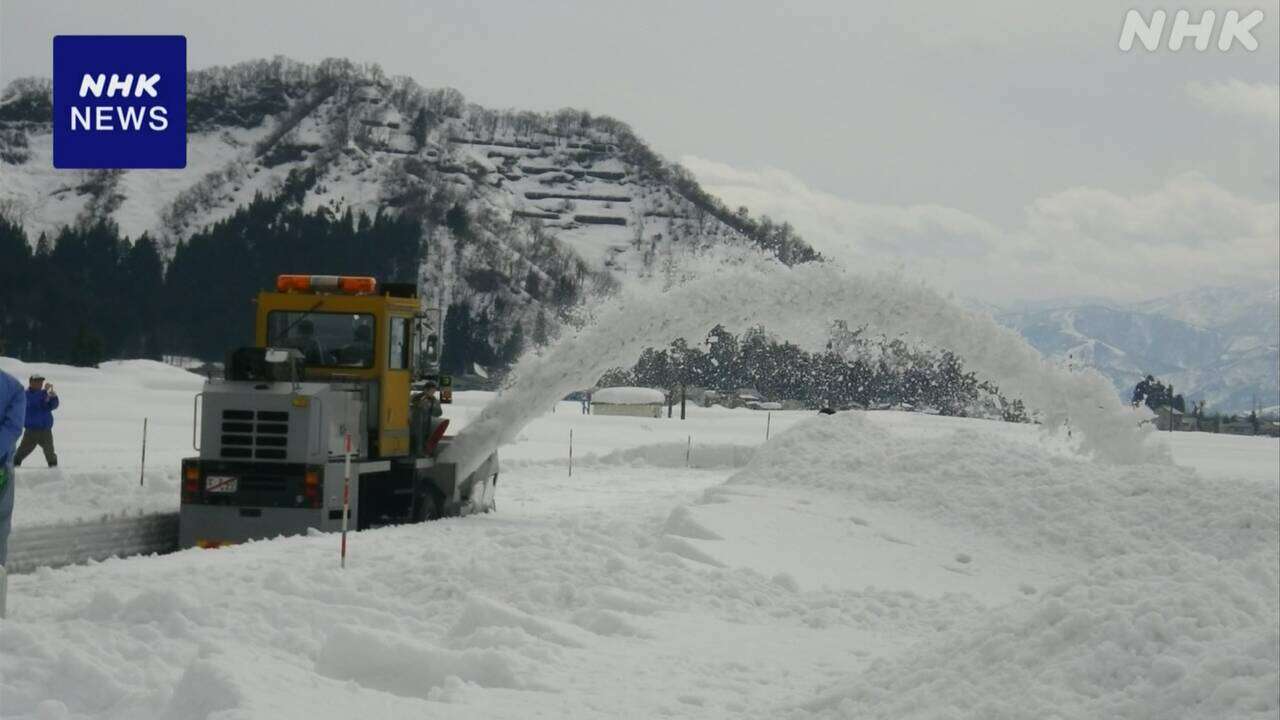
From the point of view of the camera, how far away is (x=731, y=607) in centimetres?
1040

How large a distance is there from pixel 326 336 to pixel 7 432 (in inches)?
217

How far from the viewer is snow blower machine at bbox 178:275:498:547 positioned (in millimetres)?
12625

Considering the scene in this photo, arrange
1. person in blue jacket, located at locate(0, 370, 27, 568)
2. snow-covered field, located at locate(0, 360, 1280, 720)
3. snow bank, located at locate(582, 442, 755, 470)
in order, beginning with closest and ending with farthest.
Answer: snow-covered field, located at locate(0, 360, 1280, 720) → person in blue jacket, located at locate(0, 370, 27, 568) → snow bank, located at locate(582, 442, 755, 470)

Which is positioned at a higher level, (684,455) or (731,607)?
(731,607)

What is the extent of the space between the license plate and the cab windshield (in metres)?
1.55

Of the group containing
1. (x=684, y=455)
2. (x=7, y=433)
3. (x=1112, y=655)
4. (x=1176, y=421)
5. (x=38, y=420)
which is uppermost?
(x=7, y=433)

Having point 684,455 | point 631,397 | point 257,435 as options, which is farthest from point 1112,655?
point 631,397

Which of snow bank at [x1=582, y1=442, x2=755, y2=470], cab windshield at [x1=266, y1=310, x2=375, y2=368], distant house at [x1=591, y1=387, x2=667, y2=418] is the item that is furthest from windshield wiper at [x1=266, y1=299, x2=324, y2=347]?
distant house at [x1=591, y1=387, x2=667, y2=418]

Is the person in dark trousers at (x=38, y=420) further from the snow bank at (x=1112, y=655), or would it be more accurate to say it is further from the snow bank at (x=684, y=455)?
the snow bank at (x=1112, y=655)

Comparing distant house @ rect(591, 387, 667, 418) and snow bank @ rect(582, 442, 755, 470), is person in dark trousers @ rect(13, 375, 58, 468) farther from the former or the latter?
distant house @ rect(591, 387, 667, 418)

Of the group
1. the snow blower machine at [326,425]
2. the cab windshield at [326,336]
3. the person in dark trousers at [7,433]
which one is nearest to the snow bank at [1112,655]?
the person in dark trousers at [7,433]

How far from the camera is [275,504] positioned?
1260cm

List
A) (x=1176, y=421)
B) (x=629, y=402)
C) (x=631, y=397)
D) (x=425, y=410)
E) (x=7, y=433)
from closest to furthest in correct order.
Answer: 1. (x=7, y=433)
2. (x=425, y=410)
3. (x=629, y=402)
4. (x=631, y=397)
5. (x=1176, y=421)

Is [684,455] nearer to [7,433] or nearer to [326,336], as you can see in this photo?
[326,336]
